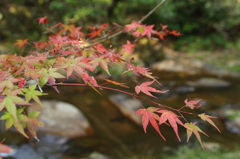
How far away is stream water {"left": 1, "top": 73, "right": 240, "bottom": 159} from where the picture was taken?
3934 millimetres

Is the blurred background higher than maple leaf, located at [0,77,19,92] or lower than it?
lower

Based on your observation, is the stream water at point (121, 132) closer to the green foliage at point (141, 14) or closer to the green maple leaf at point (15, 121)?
the green maple leaf at point (15, 121)

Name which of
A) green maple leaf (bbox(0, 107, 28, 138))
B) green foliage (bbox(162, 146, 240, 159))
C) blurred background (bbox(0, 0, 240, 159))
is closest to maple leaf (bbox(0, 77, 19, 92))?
green maple leaf (bbox(0, 107, 28, 138))

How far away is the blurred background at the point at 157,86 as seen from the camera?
396 centimetres

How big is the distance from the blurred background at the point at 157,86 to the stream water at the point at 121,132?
2 cm

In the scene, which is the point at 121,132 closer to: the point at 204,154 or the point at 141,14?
the point at 204,154

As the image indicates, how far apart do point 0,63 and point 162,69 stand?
882cm

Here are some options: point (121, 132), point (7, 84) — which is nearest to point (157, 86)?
point (121, 132)

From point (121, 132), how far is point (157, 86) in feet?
10.6

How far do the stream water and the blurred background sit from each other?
2cm

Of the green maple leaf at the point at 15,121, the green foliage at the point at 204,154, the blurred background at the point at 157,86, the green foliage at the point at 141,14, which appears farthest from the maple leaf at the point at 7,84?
the green foliage at the point at 141,14

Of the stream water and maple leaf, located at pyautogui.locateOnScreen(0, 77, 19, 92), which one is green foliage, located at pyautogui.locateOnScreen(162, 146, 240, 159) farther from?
maple leaf, located at pyautogui.locateOnScreen(0, 77, 19, 92)

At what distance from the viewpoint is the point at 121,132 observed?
461cm

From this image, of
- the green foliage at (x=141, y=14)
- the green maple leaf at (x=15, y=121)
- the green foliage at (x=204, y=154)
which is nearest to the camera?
the green maple leaf at (x=15, y=121)
